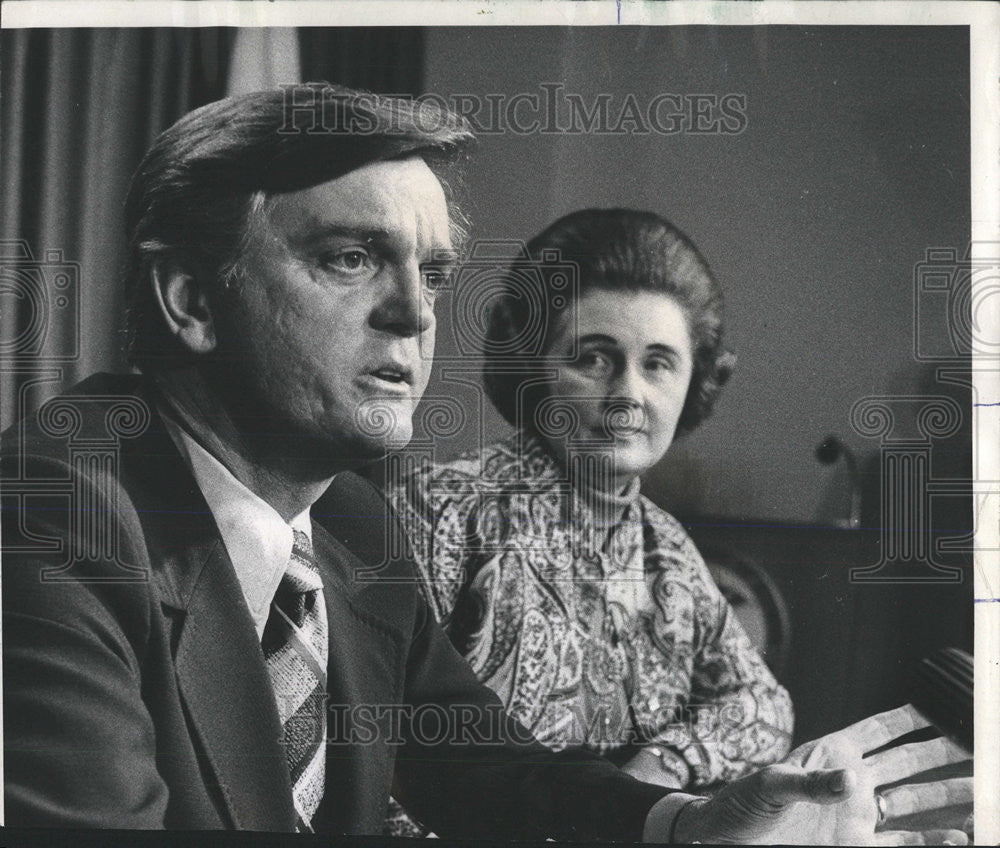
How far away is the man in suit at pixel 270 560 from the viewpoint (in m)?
2.14

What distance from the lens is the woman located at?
2.19 metres

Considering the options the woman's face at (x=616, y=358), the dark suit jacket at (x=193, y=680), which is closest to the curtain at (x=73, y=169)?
the dark suit jacket at (x=193, y=680)

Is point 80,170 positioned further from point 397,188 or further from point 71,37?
point 397,188

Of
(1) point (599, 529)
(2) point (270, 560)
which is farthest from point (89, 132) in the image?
(1) point (599, 529)

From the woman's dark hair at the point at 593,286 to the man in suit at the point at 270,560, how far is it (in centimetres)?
15

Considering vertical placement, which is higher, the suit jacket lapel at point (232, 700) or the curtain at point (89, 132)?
the curtain at point (89, 132)

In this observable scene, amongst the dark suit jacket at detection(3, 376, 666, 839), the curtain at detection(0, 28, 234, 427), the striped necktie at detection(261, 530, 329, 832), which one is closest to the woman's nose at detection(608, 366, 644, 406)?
the dark suit jacket at detection(3, 376, 666, 839)

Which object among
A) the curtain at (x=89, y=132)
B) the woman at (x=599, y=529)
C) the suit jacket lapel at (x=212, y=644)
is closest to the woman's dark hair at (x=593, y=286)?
the woman at (x=599, y=529)

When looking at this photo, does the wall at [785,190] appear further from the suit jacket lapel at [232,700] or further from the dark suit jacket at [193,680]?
the suit jacket lapel at [232,700]

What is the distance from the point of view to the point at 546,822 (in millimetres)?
2203

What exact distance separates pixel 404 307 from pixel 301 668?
0.74 meters

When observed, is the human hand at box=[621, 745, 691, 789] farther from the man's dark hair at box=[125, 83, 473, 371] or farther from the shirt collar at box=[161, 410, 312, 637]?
the man's dark hair at box=[125, 83, 473, 371]

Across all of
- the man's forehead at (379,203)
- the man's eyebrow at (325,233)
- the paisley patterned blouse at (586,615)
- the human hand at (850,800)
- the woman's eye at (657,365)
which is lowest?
the human hand at (850,800)

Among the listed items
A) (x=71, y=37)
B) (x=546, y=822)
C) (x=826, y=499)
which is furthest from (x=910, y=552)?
(x=71, y=37)
